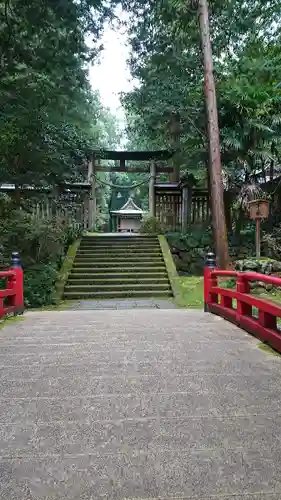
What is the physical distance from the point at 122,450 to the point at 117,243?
1163 cm

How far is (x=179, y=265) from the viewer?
1373 cm

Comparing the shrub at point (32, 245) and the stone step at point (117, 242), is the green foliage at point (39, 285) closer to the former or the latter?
the shrub at point (32, 245)

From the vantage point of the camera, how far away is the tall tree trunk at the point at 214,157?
34.6 ft

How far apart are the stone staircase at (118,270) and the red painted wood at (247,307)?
10.8ft

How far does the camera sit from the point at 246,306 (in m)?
5.38

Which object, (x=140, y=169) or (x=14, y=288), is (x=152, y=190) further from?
(x=14, y=288)

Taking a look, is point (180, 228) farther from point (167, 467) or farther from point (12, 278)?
point (167, 467)

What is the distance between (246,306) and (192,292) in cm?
468

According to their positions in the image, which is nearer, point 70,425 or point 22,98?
point 70,425

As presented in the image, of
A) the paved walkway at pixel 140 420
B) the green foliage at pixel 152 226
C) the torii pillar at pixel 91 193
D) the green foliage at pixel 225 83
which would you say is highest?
the green foliage at pixel 225 83

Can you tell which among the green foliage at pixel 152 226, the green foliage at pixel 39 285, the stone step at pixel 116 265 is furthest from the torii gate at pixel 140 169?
the green foliage at pixel 39 285

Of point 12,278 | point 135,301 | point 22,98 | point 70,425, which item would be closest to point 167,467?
point 70,425

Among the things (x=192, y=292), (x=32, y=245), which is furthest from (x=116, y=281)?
(x=32, y=245)

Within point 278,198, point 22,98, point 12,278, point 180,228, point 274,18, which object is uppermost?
point 274,18
